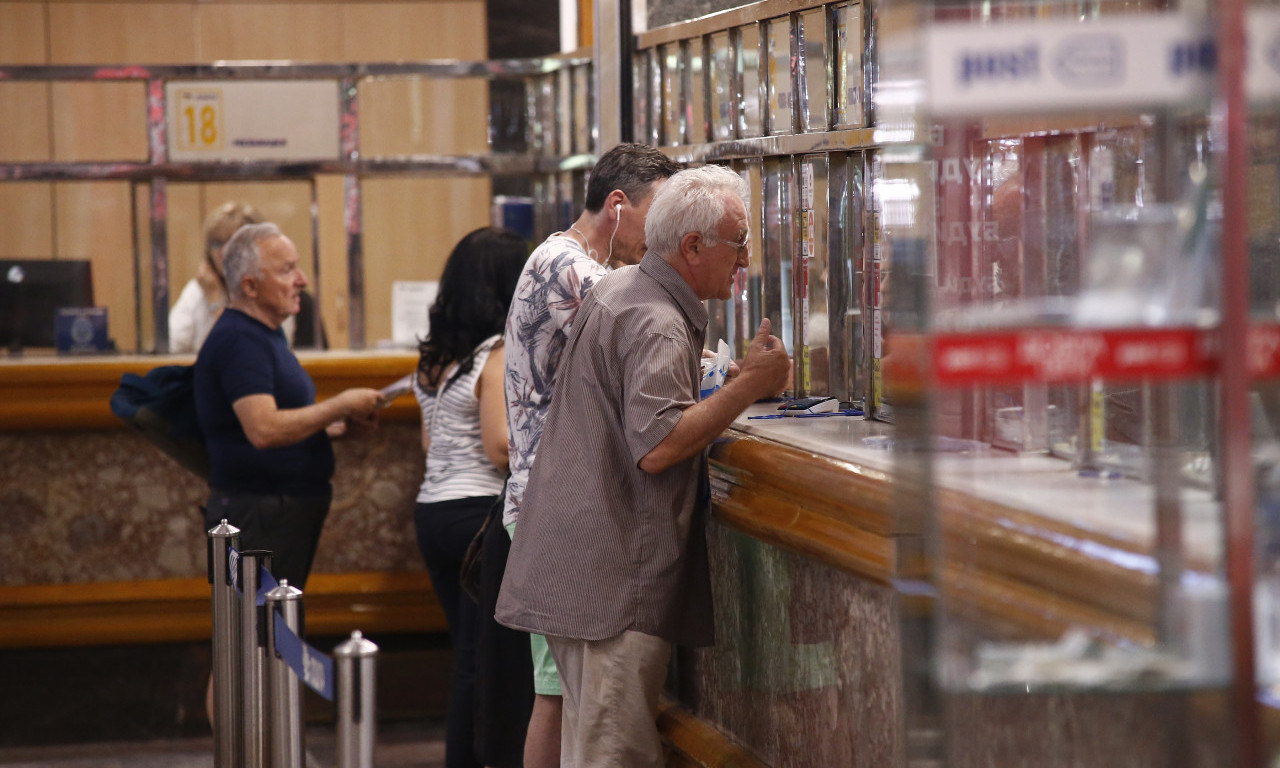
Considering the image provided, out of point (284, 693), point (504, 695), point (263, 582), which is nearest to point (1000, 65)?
point (284, 693)

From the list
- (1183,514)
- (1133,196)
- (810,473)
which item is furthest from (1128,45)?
(810,473)

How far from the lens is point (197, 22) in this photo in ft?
22.9

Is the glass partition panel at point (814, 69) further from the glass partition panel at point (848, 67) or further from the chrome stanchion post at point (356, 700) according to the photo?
the chrome stanchion post at point (356, 700)

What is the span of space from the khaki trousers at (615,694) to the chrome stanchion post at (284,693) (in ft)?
1.56

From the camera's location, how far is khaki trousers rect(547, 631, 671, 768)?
7.30ft

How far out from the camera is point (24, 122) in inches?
176

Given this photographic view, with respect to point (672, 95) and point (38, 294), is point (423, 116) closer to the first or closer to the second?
point (38, 294)

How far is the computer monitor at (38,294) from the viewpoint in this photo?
4453 mm

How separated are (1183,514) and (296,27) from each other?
662 cm

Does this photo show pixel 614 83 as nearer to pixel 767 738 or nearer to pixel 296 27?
pixel 767 738

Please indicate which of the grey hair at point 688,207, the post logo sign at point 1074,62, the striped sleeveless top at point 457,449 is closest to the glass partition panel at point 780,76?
the grey hair at point 688,207

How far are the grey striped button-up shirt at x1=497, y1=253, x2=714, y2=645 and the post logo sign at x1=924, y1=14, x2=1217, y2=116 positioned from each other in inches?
43.9

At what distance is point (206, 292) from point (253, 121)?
1.89ft

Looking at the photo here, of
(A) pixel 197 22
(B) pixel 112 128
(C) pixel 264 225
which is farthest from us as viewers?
(A) pixel 197 22
